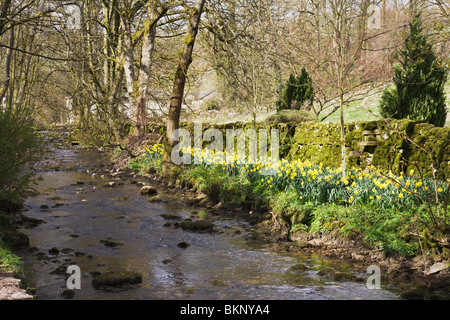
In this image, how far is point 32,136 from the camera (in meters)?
7.20

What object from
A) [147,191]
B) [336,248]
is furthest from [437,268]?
[147,191]

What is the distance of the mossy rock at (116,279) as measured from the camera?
465cm

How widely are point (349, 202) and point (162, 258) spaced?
10.3 ft

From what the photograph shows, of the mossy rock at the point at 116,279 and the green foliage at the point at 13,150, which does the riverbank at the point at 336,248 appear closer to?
the mossy rock at the point at 116,279

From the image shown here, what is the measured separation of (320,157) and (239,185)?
7.20 feet

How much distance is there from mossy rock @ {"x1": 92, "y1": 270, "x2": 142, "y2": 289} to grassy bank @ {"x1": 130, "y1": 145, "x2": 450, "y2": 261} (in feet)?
9.46

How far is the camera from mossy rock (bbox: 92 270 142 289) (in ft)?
15.3

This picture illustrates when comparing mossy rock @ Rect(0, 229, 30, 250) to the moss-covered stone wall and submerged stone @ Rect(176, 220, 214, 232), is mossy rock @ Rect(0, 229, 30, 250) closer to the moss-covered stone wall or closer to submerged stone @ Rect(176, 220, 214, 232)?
submerged stone @ Rect(176, 220, 214, 232)

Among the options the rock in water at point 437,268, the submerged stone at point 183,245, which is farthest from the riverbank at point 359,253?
the submerged stone at point 183,245

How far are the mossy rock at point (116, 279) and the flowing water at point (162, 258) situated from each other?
0.11m

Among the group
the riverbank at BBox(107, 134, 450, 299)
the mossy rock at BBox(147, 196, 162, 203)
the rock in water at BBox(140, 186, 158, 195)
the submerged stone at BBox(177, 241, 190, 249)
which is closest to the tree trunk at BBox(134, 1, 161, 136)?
the rock in water at BBox(140, 186, 158, 195)

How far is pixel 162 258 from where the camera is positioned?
5727 mm

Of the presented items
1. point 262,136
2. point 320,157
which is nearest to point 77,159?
point 262,136

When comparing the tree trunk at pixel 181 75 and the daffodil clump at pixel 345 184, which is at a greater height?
the tree trunk at pixel 181 75
